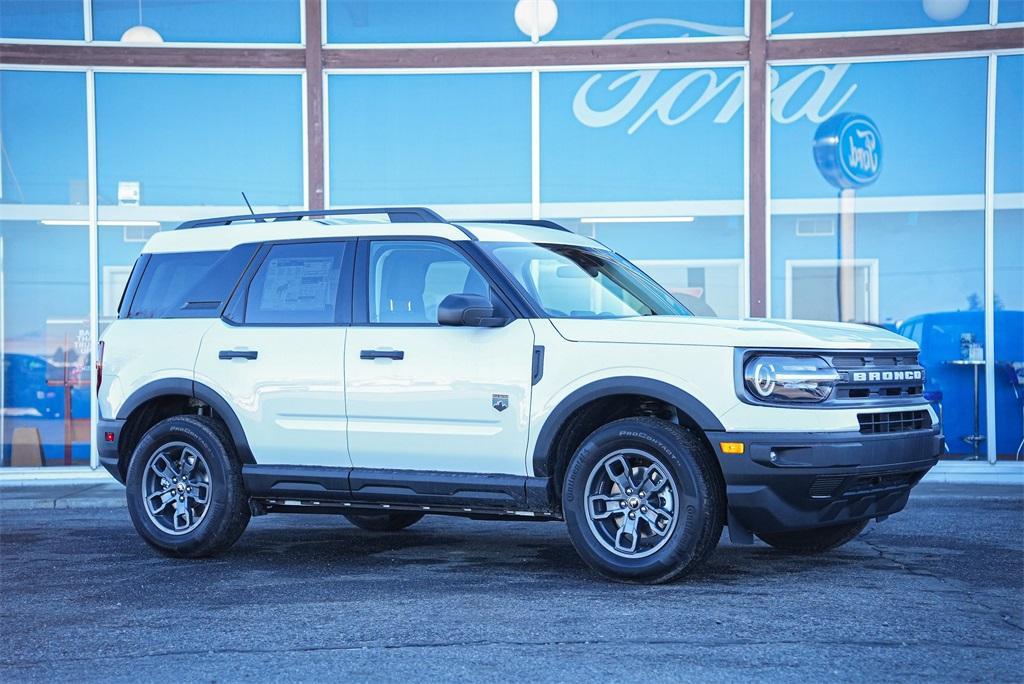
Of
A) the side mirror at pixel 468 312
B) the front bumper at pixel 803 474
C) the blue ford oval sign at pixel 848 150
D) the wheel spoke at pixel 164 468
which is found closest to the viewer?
the front bumper at pixel 803 474

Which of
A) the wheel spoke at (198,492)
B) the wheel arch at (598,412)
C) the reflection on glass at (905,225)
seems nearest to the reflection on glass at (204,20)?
the reflection on glass at (905,225)

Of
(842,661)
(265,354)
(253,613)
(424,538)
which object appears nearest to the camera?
(842,661)

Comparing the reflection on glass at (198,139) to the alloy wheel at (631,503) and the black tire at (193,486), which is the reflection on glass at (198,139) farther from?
the alloy wheel at (631,503)

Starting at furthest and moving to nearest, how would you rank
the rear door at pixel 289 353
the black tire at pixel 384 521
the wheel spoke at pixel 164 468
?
the black tire at pixel 384 521 → the wheel spoke at pixel 164 468 → the rear door at pixel 289 353

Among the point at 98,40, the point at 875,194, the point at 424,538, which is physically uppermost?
the point at 98,40

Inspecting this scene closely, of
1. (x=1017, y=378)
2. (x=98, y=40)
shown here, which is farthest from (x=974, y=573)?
(x=98, y=40)

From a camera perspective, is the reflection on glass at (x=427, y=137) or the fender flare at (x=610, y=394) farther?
the reflection on glass at (x=427, y=137)

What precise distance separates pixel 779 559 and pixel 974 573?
1.05 metres

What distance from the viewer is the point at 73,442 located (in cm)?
1359

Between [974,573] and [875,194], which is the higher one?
[875,194]

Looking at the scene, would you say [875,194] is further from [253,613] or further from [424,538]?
[253,613]

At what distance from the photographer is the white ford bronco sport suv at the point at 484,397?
6480mm

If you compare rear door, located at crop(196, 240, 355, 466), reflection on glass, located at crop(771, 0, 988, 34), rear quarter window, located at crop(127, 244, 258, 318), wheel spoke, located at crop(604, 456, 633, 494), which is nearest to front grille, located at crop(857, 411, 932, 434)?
wheel spoke, located at crop(604, 456, 633, 494)

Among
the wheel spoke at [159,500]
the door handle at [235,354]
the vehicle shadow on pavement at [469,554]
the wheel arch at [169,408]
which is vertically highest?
the door handle at [235,354]
